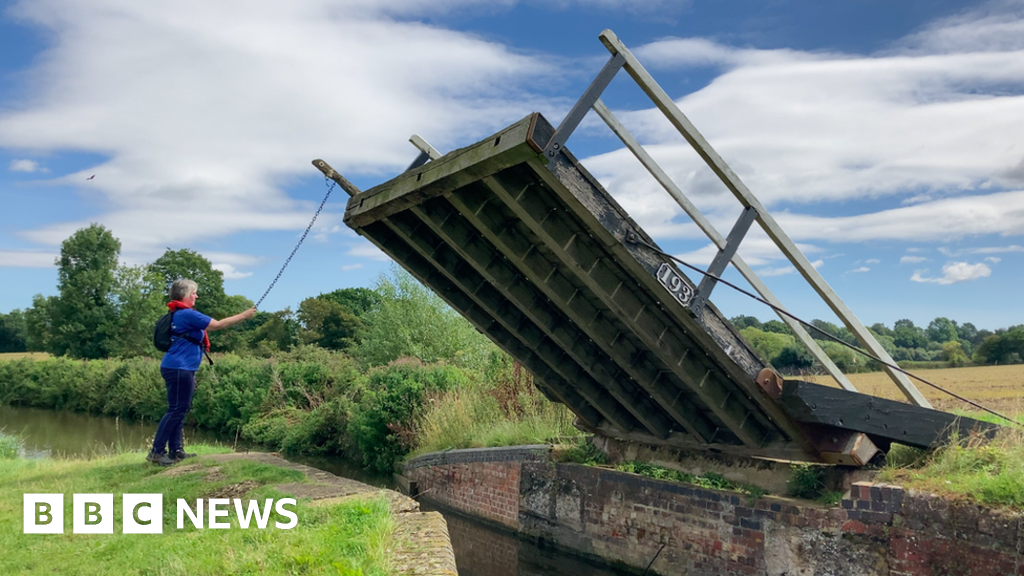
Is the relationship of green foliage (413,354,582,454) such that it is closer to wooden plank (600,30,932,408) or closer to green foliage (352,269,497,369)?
wooden plank (600,30,932,408)

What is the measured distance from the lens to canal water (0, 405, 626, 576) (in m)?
8.27

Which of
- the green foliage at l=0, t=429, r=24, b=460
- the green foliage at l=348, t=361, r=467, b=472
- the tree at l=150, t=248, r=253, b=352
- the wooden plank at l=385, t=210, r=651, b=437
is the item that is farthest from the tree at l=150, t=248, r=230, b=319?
the wooden plank at l=385, t=210, r=651, b=437

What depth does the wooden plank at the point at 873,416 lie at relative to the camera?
5832mm

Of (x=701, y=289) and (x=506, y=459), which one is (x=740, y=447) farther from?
(x=506, y=459)

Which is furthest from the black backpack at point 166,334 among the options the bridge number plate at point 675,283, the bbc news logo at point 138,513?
the bridge number plate at point 675,283

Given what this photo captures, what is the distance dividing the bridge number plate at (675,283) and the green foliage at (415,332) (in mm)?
15404

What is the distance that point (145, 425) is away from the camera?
24203mm

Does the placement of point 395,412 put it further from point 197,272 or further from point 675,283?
point 197,272

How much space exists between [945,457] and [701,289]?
8.76ft

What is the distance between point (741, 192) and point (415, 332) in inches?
721

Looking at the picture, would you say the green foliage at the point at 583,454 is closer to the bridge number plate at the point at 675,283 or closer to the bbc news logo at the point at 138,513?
the bridge number plate at the point at 675,283

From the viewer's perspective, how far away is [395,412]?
45.0 feet

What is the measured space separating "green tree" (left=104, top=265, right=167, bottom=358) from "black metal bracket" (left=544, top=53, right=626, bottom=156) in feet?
128

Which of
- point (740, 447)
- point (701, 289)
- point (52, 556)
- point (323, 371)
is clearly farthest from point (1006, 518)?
point (323, 371)
